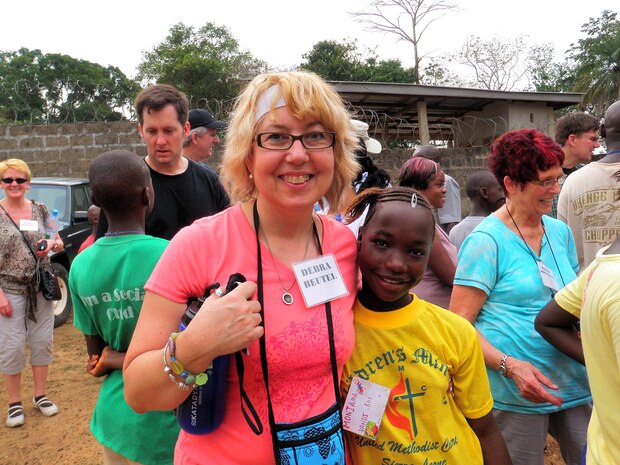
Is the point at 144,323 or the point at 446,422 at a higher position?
the point at 144,323

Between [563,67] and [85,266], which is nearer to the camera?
[85,266]

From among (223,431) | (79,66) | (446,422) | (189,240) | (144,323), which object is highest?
(79,66)

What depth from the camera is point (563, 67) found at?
34094 millimetres

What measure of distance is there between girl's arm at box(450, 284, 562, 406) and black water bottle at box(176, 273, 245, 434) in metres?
1.25

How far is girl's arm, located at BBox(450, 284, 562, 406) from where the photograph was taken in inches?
75.1

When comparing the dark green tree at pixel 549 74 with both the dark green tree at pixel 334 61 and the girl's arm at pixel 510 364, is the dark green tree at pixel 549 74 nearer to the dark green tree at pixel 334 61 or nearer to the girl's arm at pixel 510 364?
the dark green tree at pixel 334 61

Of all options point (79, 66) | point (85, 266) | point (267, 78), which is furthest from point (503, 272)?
point (79, 66)

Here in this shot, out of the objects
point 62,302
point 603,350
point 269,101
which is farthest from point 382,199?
point 62,302

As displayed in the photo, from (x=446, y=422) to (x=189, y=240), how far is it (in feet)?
3.26

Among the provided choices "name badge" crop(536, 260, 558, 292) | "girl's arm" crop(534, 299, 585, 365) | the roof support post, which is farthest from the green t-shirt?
the roof support post

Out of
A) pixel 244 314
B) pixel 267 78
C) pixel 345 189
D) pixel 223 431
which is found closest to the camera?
pixel 244 314

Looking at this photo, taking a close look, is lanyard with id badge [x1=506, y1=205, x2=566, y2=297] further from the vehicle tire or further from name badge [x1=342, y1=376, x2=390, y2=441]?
the vehicle tire

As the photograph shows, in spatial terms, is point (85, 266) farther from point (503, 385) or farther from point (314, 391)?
point (503, 385)

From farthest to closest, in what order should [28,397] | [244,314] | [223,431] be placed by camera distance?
[28,397] → [223,431] → [244,314]
